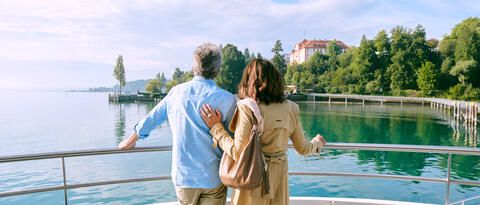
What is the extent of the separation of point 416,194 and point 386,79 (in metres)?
54.4

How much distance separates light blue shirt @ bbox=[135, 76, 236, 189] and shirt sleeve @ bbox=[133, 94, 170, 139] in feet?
0.25

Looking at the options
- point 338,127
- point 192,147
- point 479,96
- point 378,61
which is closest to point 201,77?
point 192,147

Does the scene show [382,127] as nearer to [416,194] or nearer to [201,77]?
[416,194]

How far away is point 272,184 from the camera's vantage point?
1828 mm

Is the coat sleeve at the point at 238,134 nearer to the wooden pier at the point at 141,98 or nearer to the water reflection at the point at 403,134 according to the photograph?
the water reflection at the point at 403,134

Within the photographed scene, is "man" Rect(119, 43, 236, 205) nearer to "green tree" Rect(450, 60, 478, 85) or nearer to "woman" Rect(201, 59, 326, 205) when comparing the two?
"woman" Rect(201, 59, 326, 205)

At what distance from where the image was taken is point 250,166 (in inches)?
66.1

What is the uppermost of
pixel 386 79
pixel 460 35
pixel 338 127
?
pixel 460 35

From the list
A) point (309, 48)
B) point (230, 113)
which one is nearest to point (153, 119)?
point (230, 113)

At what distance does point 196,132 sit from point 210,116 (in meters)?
0.12

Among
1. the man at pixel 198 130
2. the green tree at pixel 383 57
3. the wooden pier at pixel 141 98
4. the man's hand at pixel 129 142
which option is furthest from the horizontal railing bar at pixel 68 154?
the wooden pier at pixel 141 98

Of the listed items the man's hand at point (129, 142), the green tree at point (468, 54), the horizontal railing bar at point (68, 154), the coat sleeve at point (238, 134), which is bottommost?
the horizontal railing bar at point (68, 154)

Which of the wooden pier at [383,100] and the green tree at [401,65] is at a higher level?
the green tree at [401,65]

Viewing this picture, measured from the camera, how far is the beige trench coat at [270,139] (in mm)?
1699
